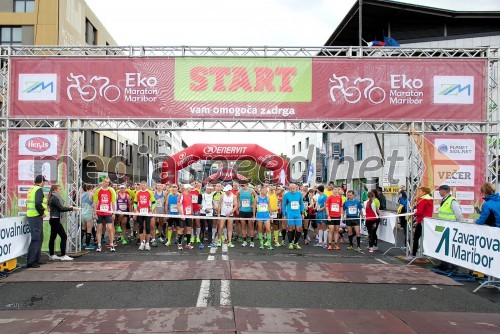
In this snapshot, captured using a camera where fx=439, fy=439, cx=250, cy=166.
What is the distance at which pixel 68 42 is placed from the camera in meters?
33.4

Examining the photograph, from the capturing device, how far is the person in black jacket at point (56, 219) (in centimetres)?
1052

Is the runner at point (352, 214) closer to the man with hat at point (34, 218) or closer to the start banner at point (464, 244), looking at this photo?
the start banner at point (464, 244)

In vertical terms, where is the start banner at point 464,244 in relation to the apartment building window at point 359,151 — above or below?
below

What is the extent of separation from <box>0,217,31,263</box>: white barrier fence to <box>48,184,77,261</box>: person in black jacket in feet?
2.18

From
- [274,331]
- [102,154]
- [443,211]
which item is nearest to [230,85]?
[443,211]

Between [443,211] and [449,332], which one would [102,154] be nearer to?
[443,211]

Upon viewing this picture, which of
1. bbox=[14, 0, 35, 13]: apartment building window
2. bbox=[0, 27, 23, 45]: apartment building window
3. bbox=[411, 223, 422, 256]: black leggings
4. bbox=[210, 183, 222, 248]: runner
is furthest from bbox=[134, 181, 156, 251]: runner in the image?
bbox=[14, 0, 35, 13]: apartment building window

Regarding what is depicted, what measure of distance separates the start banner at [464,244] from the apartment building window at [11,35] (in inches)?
1299

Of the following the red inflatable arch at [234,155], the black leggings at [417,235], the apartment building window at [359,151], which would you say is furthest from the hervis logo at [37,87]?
the apartment building window at [359,151]

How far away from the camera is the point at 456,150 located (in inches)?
455

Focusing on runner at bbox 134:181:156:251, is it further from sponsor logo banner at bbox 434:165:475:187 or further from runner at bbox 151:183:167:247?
sponsor logo banner at bbox 434:165:475:187

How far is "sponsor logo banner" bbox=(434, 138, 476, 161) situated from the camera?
1155cm

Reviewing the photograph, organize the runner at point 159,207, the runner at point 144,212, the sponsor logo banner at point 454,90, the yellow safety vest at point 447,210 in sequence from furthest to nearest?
the runner at point 159,207, the runner at point 144,212, the sponsor logo banner at point 454,90, the yellow safety vest at point 447,210

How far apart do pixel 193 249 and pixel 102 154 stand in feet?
105
